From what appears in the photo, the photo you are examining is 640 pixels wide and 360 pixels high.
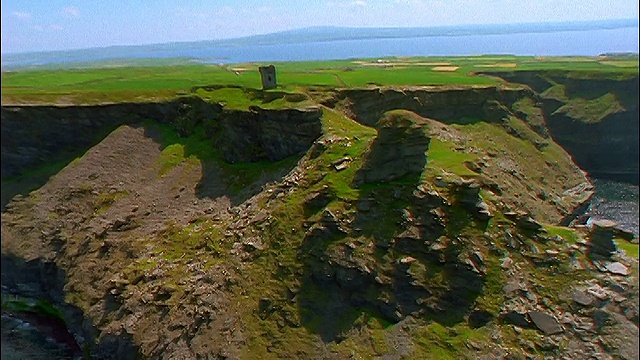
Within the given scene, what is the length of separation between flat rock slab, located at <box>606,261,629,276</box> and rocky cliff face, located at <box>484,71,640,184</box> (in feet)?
170

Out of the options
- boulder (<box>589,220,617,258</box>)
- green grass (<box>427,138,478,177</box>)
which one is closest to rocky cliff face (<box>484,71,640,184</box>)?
boulder (<box>589,220,617,258</box>)

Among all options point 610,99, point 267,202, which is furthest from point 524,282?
point 610,99

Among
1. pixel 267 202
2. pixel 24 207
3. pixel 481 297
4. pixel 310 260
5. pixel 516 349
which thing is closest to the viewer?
pixel 516 349

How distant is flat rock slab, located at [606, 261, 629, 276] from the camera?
3316cm

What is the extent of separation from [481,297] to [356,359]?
945cm

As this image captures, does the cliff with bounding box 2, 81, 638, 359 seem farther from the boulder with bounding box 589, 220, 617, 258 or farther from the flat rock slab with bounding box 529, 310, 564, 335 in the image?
the boulder with bounding box 589, 220, 617, 258

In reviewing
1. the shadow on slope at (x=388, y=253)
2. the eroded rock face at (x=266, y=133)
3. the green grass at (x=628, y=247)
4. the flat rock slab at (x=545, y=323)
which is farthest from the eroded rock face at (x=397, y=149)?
the green grass at (x=628, y=247)

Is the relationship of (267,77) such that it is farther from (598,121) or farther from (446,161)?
(598,121)

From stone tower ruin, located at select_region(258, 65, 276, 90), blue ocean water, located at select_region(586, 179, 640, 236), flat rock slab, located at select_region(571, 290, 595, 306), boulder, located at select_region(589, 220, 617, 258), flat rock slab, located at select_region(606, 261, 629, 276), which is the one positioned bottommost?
blue ocean water, located at select_region(586, 179, 640, 236)

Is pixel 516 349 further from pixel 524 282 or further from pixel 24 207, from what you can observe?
pixel 24 207

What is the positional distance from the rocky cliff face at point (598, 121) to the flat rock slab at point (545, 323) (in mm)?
58157

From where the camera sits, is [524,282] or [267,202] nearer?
[524,282]

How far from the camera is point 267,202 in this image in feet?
144

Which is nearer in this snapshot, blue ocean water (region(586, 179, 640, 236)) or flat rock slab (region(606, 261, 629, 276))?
flat rock slab (region(606, 261, 629, 276))
